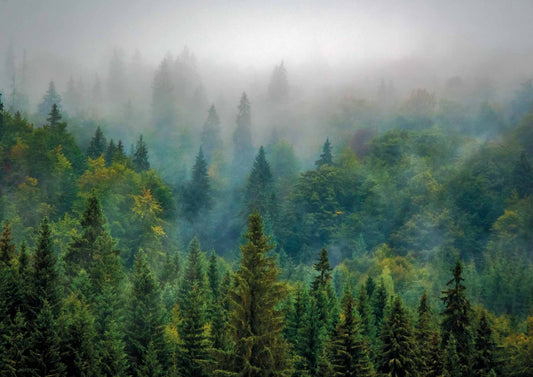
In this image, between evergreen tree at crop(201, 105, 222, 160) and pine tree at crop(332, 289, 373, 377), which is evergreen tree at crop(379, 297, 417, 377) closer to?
pine tree at crop(332, 289, 373, 377)

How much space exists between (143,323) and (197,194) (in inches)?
3222

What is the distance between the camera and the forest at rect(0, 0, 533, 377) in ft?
127

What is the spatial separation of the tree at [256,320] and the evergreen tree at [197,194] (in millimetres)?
93268

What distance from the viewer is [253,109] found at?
576ft

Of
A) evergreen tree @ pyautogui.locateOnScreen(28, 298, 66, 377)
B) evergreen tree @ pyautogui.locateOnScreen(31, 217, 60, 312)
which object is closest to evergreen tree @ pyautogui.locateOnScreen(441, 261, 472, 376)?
evergreen tree @ pyautogui.locateOnScreen(28, 298, 66, 377)

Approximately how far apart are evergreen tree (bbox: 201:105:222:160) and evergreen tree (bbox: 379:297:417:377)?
11743 centimetres

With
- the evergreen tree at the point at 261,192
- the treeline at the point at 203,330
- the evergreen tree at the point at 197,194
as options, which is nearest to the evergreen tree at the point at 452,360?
the treeline at the point at 203,330

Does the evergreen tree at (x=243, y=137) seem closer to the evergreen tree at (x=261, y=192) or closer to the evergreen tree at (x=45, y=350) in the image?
the evergreen tree at (x=261, y=192)

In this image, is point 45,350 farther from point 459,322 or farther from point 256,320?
point 459,322

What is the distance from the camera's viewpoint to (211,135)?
15862 cm

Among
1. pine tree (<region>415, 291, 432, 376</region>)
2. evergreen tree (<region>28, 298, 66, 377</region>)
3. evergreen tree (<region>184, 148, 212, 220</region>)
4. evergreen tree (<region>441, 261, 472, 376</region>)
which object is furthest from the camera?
evergreen tree (<region>184, 148, 212, 220</region>)

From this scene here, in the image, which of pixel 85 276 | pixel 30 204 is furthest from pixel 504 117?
pixel 85 276

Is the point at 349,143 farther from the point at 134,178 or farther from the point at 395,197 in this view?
the point at 134,178

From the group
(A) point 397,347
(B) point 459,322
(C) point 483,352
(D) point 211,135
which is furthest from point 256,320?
(D) point 211,135
